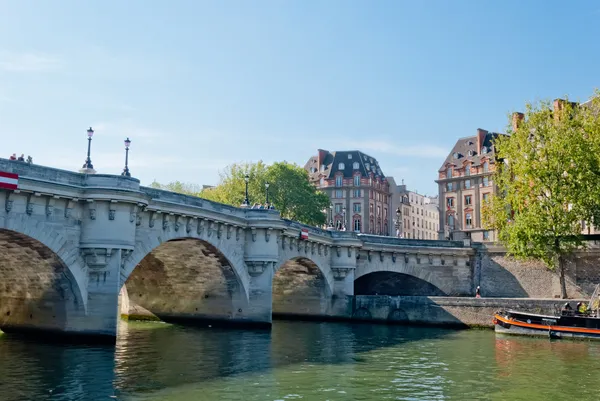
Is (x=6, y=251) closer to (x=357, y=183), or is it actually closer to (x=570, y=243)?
(x=570, y=243)

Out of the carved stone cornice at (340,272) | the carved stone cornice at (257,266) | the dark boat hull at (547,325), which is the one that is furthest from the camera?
the carved stone cornice at (340,272)

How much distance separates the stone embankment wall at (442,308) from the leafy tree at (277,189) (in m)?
30.3

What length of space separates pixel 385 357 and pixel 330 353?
3084 mm

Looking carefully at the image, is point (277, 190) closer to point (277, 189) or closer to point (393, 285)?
point (277, 189)

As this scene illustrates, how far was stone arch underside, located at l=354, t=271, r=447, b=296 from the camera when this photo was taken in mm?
64375

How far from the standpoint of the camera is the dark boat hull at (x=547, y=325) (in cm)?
4153

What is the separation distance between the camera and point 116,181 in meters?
31.7

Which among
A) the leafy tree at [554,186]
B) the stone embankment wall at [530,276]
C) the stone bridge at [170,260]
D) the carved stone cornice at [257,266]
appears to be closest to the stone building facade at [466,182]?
the stone embankment wall at [530,276]

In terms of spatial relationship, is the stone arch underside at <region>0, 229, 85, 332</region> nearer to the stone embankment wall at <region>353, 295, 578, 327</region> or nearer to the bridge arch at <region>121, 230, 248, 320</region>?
the bridge arch at <region>121, 230, 248, 320</region>

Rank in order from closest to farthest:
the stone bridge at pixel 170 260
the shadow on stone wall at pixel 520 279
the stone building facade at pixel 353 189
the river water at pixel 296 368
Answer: the river water at pixel 296 368
the stone bridge at pixel 170 260
the shadow on stone wall at pixel 520 279
the stone building facade at pixel 353 189

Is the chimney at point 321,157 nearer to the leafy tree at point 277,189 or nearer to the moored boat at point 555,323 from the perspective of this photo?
the leafy tree at point 277,189

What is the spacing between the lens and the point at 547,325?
43.0m

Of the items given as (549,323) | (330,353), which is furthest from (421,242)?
(330,353)

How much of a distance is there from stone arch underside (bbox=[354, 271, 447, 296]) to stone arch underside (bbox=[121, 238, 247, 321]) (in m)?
23.2
